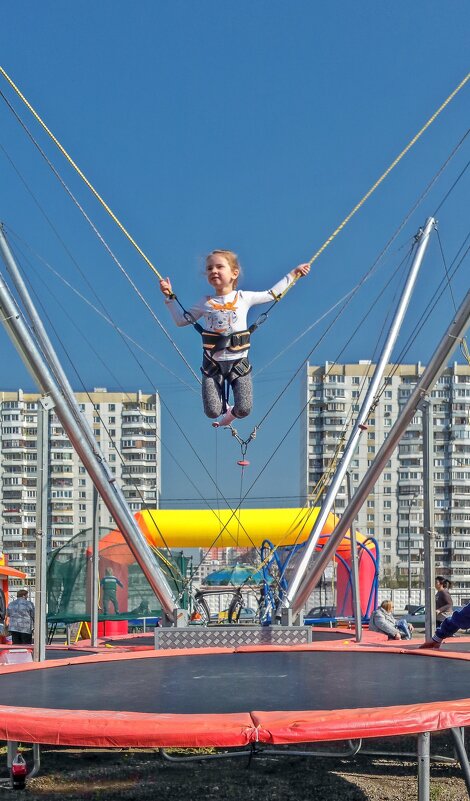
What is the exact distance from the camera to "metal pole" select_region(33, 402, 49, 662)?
16.5 feet

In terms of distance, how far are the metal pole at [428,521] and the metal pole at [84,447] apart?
1581mm

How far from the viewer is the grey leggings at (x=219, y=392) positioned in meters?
5.31

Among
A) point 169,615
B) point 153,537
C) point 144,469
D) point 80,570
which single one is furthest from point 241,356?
point 144,469

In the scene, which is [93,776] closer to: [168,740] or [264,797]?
[264,797]

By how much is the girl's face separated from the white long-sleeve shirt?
0.05m

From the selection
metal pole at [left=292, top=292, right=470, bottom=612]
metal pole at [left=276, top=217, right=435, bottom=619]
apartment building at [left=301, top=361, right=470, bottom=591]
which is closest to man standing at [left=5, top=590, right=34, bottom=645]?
metal pole at [left=276, top=217, right=435, bottom=619]

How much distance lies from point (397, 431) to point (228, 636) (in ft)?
5.51

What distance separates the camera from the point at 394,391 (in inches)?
2173

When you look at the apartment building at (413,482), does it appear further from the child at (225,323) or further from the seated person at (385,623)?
the child at (225,323)

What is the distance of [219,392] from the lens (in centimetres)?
538

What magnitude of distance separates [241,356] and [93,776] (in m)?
2.37

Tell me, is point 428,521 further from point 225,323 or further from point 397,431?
point 225,323

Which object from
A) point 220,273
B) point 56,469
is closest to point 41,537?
point 220,273

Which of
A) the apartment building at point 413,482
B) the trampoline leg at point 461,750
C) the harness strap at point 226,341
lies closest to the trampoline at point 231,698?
the trampoline leg at point 461,750
